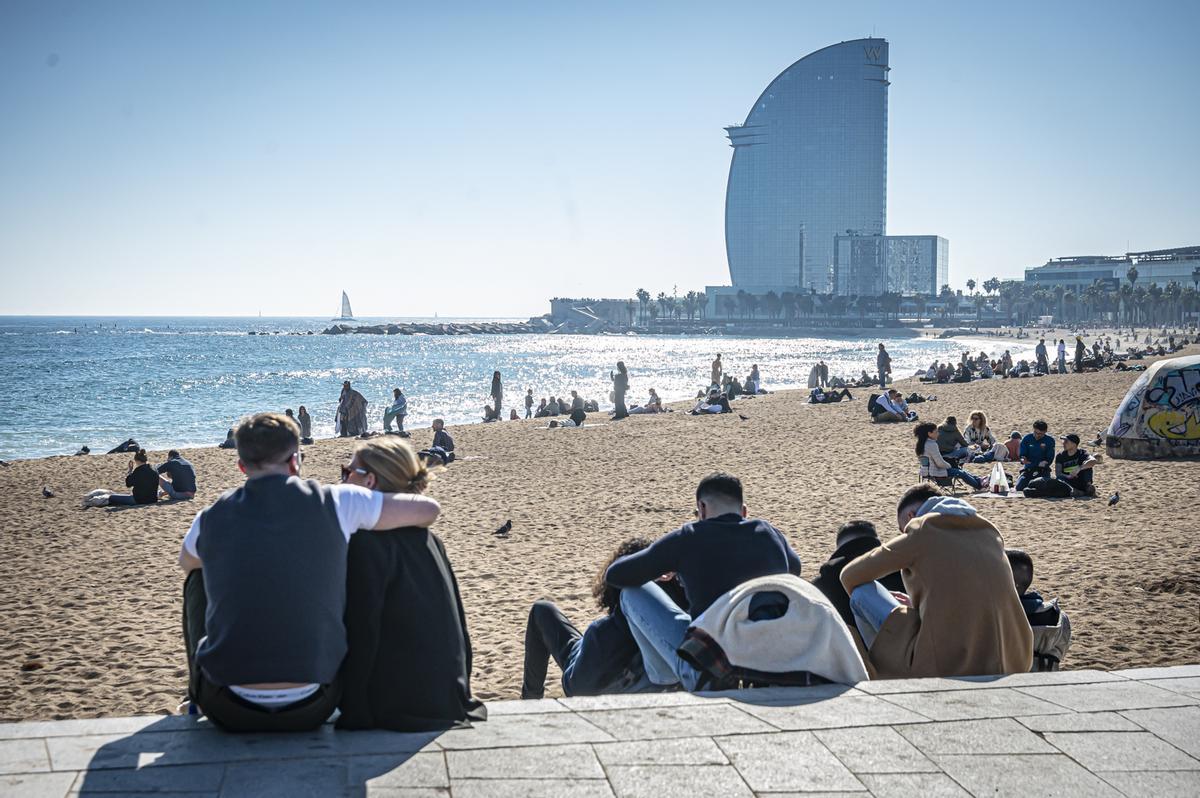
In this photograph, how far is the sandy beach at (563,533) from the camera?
20.1 feet

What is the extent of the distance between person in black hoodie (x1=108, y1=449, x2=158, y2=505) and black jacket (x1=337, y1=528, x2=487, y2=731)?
10.7 m

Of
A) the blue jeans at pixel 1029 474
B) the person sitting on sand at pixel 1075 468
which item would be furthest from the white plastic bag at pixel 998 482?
the person sitting on sand at pixel 1075 468

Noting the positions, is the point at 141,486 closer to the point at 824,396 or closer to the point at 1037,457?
the point at 1037,457

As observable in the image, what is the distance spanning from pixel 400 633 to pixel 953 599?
7.25ft

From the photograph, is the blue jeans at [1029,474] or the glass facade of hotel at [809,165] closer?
the blue jeans at [1029,474]

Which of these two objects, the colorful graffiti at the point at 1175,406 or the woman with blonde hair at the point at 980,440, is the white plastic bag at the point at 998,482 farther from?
the colorful graffiti at the point at 1175,406

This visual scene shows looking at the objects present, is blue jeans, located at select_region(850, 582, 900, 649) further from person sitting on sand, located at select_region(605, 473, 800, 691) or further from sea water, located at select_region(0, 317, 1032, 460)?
sea water, located at select_region(0, 317, 1032, 460)

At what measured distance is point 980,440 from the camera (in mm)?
14781

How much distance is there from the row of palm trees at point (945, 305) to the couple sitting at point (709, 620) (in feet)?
470

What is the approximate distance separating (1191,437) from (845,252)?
171706mm

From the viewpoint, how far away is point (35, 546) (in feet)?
Result: 34.8

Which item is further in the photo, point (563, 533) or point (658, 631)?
point (563, 533)

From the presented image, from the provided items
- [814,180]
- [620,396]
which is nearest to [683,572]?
[620,396]

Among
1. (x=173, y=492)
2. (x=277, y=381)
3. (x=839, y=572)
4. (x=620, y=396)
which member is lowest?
(x=277, y=381)
